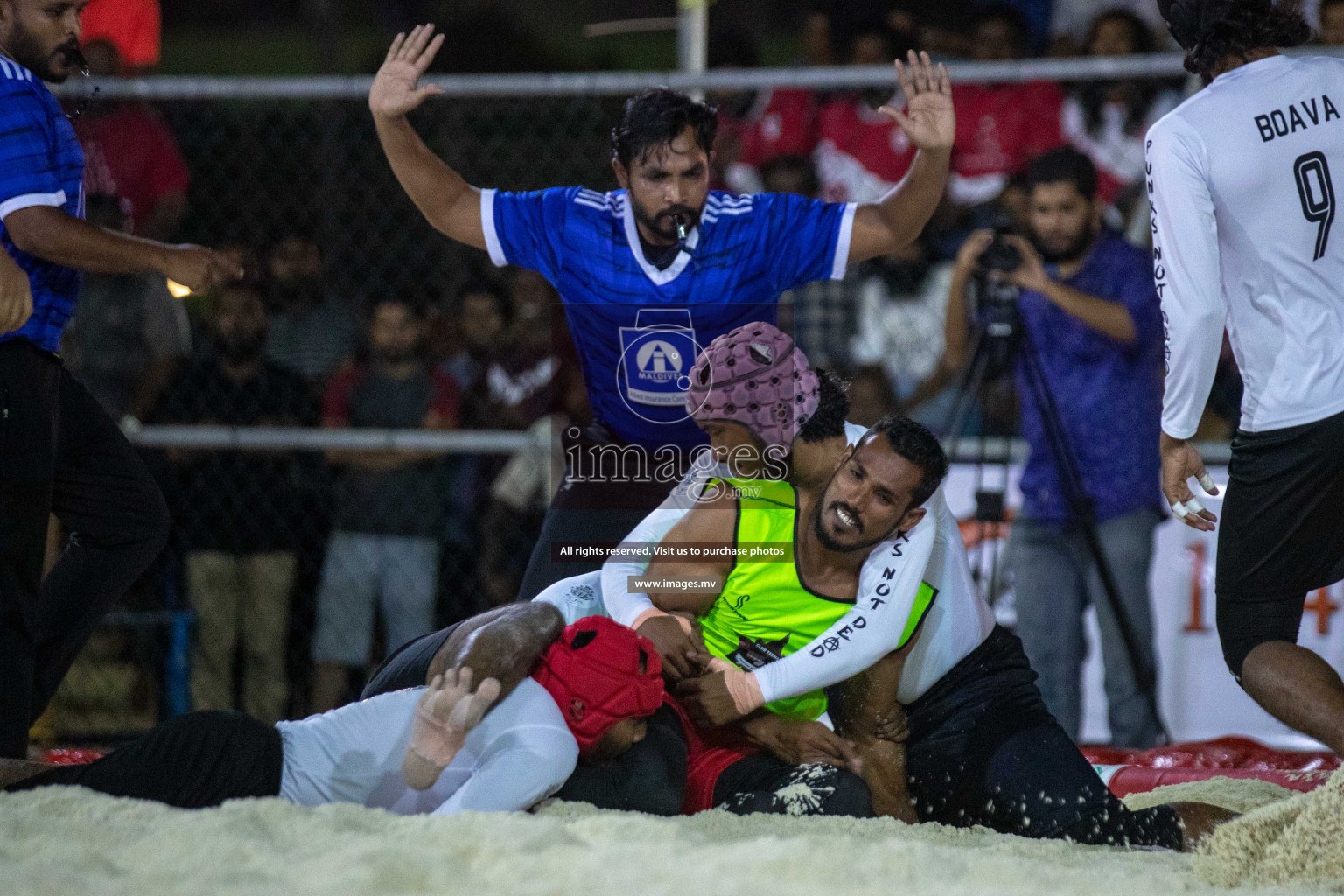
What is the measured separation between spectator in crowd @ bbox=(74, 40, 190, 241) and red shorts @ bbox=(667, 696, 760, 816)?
2.83 meters

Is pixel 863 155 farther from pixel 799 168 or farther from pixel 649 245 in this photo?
pixel 649 245

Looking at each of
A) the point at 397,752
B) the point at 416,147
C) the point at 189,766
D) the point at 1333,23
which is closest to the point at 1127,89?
the point at 1333,23

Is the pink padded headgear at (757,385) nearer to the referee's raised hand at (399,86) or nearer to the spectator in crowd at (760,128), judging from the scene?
the referee's raised hand at (399,86)

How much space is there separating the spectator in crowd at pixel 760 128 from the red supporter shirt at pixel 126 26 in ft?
6.59

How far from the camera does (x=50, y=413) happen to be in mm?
2594

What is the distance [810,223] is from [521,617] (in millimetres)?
1225

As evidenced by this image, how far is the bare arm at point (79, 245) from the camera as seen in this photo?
8.36 feet

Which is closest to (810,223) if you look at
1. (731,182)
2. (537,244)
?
(537,244)

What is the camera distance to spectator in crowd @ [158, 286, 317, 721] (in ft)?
13.2

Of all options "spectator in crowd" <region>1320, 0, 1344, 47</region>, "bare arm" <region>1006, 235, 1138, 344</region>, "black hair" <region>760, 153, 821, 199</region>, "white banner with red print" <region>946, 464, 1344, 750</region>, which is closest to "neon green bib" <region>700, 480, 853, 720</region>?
"white banner with red print" <region>946, 464, 1344, 750</region>

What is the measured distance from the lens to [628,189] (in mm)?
2994

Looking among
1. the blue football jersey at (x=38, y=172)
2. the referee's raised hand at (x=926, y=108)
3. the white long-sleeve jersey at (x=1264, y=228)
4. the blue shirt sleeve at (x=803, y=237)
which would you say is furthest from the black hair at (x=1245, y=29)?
the blue football jersey at (x=38, y=172)

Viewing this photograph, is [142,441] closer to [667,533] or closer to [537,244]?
[537,244]

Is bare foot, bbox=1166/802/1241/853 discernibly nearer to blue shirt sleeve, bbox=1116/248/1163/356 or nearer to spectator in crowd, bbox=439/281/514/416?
blue shirt sleeve, bbox=1116/248/1163/356
